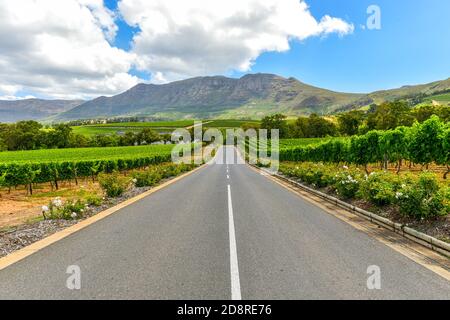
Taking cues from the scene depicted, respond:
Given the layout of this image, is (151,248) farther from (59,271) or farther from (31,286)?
(31,286)

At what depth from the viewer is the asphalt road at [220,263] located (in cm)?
489

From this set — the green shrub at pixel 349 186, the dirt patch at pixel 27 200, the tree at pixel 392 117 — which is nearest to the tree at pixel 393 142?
the green shrub at pixel 349 186

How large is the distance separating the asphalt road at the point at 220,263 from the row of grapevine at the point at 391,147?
1273 centimetres

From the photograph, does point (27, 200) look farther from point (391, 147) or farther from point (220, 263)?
point (391, 147)

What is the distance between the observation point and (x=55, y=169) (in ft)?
90.1

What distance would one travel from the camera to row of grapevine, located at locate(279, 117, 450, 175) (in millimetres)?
18766

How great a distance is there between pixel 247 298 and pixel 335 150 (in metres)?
30.6

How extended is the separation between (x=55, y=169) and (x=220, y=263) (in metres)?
25.5

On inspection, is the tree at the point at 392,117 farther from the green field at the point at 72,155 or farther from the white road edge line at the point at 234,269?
the white road edge line at the point at 234,269

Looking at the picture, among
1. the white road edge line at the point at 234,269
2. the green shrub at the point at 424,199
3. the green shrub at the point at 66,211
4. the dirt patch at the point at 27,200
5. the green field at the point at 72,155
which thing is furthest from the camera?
the green field at the point at 72,155

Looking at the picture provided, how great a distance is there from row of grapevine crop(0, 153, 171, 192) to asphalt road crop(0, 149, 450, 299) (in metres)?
17.7

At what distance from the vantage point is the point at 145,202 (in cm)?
1440

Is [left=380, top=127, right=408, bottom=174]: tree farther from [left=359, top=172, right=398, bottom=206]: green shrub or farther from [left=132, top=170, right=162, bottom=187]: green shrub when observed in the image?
[left=132, top=170, right=162, bottom=187]: green shrub
